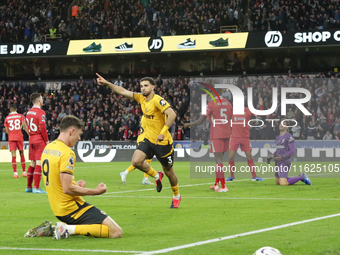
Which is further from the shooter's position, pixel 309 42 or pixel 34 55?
pixel 34 55

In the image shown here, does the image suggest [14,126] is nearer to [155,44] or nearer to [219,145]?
[219,145]

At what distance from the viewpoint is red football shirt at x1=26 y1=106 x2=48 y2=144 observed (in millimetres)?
13711

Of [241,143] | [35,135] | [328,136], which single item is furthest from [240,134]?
[328,136]

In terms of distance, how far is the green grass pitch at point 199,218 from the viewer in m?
6.34

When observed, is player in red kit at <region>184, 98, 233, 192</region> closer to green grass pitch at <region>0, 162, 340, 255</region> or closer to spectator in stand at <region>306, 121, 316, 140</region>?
green grass pitch at <region>0, 162, 340, 255</region>

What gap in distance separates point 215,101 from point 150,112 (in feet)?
12.6

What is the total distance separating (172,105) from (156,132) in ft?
79.7

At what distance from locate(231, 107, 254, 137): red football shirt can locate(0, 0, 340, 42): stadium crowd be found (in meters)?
19.7

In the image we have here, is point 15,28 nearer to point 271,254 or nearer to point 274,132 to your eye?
point 274,132

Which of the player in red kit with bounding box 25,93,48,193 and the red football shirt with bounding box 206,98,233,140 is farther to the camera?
the red football shirt with bounding box 206,98,233,140

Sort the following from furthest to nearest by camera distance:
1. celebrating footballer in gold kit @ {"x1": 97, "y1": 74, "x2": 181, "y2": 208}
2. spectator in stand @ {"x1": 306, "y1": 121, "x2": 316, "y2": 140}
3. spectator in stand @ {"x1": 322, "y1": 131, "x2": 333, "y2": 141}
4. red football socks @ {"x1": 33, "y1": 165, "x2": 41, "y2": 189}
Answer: spectator in stand @ {"x1": 306, "y1": 121, "x2": 316, "y2": 140}
spectator in stand @ {"x1": 322, "y1": 131, "x2": 333, "y2": 141}
red football socks @ {"x1": 33, "y1": 165, "x2": 41, "y2": 189}
celebrating footballer in gold kit @ {"x1": 97, "y1": 74, "x2": 181, "y2": 208}

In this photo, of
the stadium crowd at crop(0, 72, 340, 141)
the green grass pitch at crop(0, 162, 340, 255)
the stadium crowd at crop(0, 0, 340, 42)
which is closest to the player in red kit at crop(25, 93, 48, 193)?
the green grass pitch at crop(0, 162, 340, 255)

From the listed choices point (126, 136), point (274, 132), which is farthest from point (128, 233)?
point (126, 136)

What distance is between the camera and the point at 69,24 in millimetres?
41719
